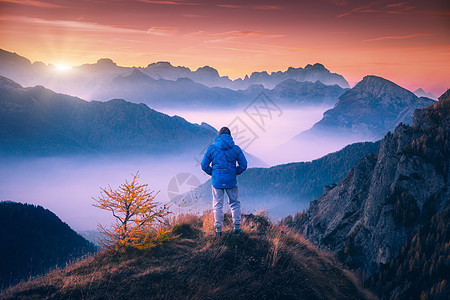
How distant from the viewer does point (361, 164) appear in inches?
2200

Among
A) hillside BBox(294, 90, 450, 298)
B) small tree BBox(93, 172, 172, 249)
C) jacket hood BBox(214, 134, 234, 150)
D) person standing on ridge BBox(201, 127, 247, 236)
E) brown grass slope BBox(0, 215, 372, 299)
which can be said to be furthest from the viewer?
hillside BBox(294, 90, 450, 298)

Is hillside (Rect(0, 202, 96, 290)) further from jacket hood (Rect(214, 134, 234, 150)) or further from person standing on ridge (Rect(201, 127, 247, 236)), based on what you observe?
jacket hood (Rect(214, 134, 234, 150))

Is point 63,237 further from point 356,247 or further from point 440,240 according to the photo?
point 440,240

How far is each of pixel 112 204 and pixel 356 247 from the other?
4060 cm

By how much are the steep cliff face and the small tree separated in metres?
32.6

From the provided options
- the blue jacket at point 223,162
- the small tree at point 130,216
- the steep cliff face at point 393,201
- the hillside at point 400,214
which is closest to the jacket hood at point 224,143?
the blue jacket at point 223,162

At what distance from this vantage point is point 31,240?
331ft

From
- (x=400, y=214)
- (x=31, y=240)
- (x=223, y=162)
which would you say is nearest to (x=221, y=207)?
(x=223, y=162)

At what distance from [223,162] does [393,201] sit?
38.9 m

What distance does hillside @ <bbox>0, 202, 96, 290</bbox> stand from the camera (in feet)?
303

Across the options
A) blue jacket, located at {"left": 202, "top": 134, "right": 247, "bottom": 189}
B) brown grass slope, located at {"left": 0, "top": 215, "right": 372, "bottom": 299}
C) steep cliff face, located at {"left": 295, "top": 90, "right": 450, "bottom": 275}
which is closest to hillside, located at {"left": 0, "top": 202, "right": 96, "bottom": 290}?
steep cliff face, located at {"left": 295, "top": 90, "right": 450, "bottom": 275}

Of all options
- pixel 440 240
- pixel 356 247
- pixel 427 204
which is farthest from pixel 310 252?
pixel 427 204

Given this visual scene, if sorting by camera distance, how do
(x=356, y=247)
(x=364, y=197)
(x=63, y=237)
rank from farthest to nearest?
(x=63, y=237) → (x=364, y=197) → (x=356, y=247)

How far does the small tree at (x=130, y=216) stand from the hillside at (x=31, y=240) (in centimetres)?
9330
